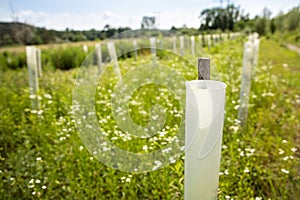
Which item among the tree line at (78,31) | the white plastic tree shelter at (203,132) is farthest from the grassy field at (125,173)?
the tree line at (78,31)

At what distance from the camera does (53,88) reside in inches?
182

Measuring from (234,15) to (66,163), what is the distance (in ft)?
22.9

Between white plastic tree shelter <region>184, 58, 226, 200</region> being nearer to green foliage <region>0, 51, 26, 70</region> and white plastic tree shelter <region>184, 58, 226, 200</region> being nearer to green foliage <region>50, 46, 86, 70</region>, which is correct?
green foliage <region>50, 46, 86, 70</region>

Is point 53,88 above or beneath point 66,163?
above

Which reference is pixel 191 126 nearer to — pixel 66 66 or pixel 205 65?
pixel 205 65

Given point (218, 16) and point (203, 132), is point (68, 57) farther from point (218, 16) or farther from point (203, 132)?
point (203, 132)

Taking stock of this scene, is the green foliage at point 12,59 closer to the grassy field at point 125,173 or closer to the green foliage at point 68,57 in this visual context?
the green foliage at point 68,57

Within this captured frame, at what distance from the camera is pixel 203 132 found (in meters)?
1.27

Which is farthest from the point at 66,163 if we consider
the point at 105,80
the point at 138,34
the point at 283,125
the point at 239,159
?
the point at 138,34

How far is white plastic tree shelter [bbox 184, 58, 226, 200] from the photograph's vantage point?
1236 mm

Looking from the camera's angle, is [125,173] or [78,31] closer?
[125,173]

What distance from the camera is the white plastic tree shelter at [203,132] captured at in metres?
1.24

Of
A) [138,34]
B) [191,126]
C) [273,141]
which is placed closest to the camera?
[191,126]

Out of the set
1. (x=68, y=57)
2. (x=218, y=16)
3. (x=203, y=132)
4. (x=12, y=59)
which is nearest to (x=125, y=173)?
(x=203, y=132)
